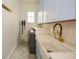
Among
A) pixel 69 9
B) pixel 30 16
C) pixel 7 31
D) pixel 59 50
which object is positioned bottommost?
pixel 59 50

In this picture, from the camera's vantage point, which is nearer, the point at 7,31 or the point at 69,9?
the point at 69,9

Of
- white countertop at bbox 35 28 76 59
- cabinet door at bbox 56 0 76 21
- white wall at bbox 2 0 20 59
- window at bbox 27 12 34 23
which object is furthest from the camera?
window at bbox 27 12 34 23

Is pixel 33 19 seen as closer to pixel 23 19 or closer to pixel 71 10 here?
pixel 23 19

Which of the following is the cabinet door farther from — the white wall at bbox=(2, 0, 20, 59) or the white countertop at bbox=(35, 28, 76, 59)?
the white wall at bbox=(2, 0, 20, 59)

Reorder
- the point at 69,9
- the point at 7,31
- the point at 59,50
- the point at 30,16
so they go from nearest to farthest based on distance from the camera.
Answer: the point at 69,9
the point at 59,50
the point at 7,31
the point at 30,16

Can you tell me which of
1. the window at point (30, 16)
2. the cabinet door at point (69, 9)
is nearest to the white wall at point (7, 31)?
the cabinet door at point (69, 9)

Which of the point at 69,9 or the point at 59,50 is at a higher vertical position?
the point at 69,9

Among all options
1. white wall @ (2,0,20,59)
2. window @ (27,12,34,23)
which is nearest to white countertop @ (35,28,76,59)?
white wall @ (2,0,20,59)

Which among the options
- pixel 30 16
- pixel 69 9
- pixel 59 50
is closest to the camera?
pixel 69 9

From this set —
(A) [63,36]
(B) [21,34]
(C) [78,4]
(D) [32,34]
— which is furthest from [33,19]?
(C) [78,4]

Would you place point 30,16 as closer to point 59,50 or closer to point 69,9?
point 59,50

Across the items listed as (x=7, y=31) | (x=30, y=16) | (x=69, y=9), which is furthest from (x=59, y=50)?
(x=30, y=16)

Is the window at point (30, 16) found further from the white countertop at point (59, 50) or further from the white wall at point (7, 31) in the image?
the white countertop at point (59, 50)

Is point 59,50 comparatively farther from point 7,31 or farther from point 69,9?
point 7,31
